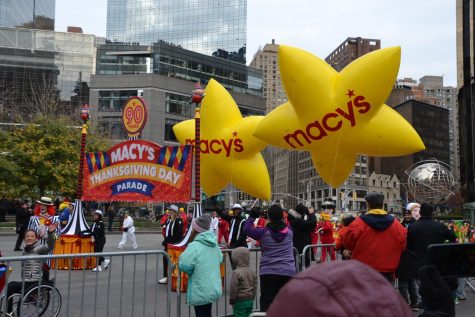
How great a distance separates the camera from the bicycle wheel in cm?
651

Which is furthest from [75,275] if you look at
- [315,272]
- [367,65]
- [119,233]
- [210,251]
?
[119,233]

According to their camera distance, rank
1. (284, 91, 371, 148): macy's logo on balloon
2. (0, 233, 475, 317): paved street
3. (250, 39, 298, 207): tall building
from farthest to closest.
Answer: (250, 39, 298, 207): tall building < (284, 91, 371, 148): macy's logo on balloon < (0, 233, 475, 317): paved street

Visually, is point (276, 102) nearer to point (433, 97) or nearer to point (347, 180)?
point (347, 180)

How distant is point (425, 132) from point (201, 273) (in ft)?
415

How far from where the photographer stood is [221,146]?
11.4 metres

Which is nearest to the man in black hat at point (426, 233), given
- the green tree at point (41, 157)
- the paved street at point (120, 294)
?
the paved street at point (120, 294)

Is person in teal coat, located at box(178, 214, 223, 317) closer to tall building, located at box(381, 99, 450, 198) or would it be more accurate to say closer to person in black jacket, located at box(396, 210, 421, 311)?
person in black jacket, located at box(396, 210, 421, 311)

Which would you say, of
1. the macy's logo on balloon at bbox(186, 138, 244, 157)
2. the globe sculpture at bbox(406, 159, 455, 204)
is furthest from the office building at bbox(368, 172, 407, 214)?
the macy's logo on balloon at bbox(186, 138, 244, 157)

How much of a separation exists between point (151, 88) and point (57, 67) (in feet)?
57.2

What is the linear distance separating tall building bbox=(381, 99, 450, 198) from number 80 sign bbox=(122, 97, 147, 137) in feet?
360

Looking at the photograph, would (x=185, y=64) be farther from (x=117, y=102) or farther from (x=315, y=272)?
(x=315, y=272)

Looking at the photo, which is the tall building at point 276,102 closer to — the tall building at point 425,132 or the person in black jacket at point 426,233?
the tall building at point 425,132

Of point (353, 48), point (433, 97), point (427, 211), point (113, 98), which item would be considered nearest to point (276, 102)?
point (353, 48)

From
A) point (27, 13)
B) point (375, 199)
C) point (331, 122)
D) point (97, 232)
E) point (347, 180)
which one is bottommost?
point (97, 232)
